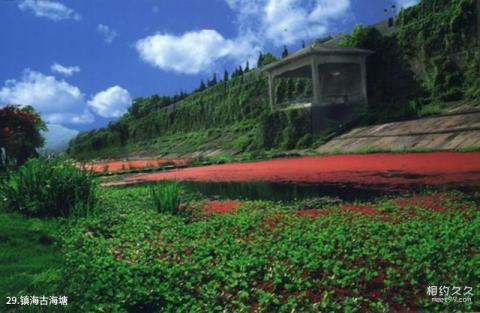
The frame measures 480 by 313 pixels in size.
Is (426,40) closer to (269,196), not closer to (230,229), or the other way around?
(269,196)

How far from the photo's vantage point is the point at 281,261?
477 centimetres

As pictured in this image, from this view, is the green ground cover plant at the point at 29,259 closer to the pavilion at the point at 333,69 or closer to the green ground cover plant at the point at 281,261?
the green ground cover plant at the point at 281,261

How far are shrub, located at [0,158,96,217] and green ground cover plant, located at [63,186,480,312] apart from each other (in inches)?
51.5

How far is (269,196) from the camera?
386 inches

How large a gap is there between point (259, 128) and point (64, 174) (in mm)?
23007

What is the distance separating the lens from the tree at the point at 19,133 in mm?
13676

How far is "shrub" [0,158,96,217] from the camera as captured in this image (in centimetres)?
819

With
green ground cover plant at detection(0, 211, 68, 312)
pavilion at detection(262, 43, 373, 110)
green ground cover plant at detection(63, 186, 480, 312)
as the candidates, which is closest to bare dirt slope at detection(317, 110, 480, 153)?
pavilion at detection(262, 43, 373, 110)

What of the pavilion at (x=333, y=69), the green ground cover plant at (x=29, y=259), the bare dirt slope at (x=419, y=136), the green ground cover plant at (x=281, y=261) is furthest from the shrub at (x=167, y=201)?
the pavilion at (x=333, y=69)

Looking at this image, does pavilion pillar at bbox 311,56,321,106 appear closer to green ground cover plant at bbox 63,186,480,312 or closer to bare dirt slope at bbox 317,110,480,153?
bare dirt slope at bbox 317,110,480,153

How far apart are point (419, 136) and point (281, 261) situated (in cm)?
1498

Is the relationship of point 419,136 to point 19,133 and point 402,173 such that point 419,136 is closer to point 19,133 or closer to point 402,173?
point 402,173

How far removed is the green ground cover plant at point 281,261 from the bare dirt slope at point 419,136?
9.74 metres

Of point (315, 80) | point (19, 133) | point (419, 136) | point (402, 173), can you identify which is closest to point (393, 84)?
point (315, 80)
